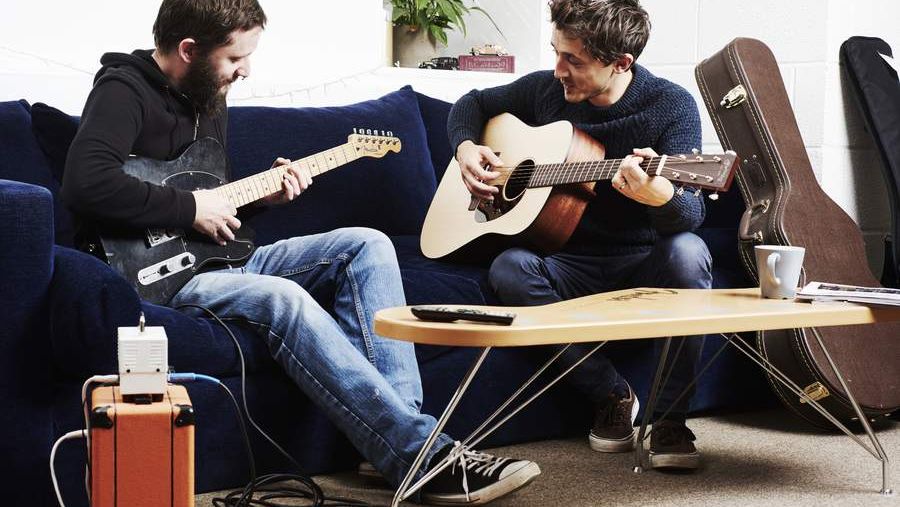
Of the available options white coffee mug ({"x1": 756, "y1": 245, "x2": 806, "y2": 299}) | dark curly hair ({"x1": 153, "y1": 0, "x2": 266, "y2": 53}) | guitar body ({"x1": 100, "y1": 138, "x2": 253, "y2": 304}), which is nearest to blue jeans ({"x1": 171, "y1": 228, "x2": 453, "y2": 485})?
guitar body ({"x1": 100, "y1": 138, "x2": 253, "y2": 304})

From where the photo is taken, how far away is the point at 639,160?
2137 mm

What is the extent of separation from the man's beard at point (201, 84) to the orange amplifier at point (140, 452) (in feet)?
2.97

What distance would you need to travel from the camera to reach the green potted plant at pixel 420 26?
11.4 feet

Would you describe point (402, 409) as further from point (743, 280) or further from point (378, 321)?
point (743, 280)

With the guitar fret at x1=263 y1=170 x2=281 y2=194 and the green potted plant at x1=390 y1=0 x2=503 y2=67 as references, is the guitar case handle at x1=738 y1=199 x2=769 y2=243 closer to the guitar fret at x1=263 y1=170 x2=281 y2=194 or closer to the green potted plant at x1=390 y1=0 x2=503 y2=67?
the guitar fret at x1=263 y1=170 x2=281 y2=194

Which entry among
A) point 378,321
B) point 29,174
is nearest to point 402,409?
point 378,321

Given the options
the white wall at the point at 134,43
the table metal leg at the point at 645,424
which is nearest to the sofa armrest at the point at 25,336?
the white wall at the point at 134,43

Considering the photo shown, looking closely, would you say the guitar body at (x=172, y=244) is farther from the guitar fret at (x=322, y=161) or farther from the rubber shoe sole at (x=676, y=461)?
the rubber shoe sole at (x=676, y=461)

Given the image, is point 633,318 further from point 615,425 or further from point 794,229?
point 794,229

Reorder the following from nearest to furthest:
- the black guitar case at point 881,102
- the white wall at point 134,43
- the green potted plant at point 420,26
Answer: the white wall at point 134,43 < the black guitar case at point 881,102 < the green potted plant at point 420,26

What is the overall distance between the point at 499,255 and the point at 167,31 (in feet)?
2.76

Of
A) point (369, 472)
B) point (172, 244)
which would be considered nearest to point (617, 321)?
point (369, 472)

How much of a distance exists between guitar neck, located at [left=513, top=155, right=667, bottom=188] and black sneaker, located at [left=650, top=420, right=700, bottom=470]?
52 cm

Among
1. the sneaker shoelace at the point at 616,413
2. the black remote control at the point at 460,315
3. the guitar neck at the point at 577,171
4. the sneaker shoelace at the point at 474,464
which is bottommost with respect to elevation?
the sneaker shoelace at the point at 616,413
